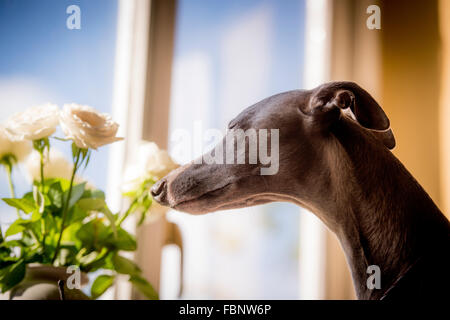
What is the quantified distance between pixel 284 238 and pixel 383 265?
0.53 m

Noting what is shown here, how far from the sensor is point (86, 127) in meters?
0.58

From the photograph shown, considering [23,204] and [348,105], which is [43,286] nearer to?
[23,204]

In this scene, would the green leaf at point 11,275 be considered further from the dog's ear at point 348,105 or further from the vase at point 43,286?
the dog's ear at point 348,105

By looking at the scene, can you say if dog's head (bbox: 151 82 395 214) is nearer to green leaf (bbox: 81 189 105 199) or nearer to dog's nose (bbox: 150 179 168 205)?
dog's nose (bbox: 150 179 168 205)

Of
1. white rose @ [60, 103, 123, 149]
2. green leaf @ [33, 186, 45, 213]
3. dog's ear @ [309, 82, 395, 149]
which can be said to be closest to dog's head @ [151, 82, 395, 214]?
dog's ear @ [309, 82, 395, 149]

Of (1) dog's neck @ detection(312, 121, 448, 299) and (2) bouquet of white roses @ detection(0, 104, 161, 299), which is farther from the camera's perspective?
(2) bouquet of white roses @ detection(0, 104, 161, 299)

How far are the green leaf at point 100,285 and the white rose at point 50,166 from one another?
176mm

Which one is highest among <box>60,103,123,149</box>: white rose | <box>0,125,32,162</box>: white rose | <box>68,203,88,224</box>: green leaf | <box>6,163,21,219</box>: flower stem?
<box>60,103,123,149</box>: white rose

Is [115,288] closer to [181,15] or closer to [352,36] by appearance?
[181,15]

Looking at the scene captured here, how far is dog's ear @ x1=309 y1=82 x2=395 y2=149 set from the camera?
42cm

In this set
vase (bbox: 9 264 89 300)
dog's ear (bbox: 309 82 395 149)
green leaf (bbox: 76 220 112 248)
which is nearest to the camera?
dog's ear (bbox: 309 82 395 149)

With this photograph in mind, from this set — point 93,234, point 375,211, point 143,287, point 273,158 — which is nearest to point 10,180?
point 93,234

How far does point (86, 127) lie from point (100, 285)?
0.93 ft

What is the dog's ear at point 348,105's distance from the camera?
42 cm
